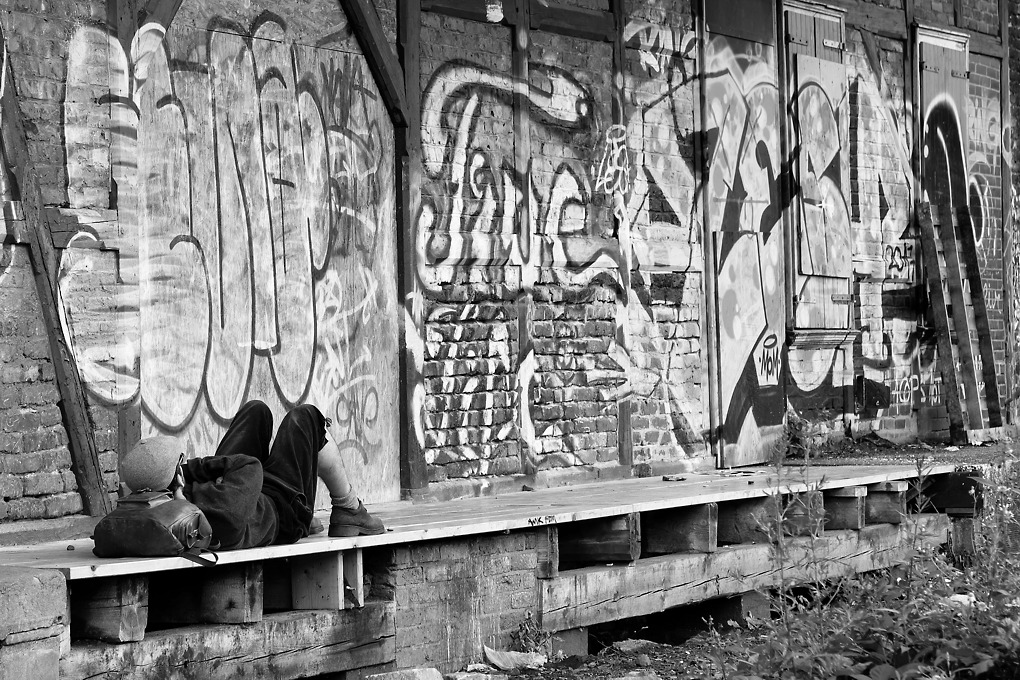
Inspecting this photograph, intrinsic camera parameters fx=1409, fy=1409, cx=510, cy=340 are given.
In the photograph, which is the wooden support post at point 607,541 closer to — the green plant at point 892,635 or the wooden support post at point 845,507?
the green plant at point 892,635

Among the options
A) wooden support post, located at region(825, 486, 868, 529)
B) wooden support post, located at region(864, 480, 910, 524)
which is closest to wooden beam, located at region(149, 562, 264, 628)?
wooden support post, located at region(825, 486, 868, 529)

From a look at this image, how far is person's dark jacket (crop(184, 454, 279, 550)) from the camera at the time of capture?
5.38 m

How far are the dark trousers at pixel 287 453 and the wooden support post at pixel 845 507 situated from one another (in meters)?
3.87

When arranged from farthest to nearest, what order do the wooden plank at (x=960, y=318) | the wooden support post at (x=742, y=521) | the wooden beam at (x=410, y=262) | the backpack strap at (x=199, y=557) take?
the wooden plank at (x=960, y=318)
the wooden beam at (x=410, y=262)
the wooden support post at (x=742, y=521)
the backpack strap at (x=199, y=557)

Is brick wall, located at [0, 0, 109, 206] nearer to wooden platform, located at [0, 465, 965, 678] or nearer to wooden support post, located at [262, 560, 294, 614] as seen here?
wooden platform, located at [0, 465, 965, 678]

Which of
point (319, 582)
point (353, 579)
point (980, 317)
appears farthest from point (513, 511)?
point (980, 317)

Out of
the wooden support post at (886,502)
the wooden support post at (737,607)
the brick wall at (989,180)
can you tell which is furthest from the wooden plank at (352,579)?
the brick wall at (989,180)

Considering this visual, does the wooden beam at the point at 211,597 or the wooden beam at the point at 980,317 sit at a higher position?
the wooden beam at the point at 980,317

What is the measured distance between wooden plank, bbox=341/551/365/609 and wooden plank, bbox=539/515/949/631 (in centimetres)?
115

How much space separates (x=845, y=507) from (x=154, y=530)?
4.89 metres

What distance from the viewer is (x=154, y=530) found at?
16.8ft

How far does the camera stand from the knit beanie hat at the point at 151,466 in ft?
17.1

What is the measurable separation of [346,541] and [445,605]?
724mm

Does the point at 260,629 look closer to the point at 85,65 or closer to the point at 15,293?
the point at 15,293
